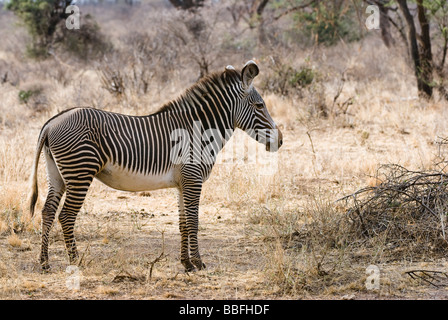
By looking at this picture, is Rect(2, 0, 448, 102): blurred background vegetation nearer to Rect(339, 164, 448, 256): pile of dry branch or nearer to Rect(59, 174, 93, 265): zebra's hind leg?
Rect(339, 164, 448, 256): pile of dry branch

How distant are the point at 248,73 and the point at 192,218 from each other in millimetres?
1366

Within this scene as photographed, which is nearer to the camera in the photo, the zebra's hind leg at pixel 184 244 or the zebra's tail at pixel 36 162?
the zebra's tail at pixel 36 162

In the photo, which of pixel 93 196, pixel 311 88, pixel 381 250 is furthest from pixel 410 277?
pixel 311 88

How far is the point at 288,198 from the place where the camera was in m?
7.34

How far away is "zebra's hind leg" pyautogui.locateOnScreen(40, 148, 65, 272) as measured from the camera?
489 centimetres

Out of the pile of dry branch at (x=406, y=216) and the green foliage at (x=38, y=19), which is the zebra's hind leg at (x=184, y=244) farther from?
the green foliage at (x=38, y=19)

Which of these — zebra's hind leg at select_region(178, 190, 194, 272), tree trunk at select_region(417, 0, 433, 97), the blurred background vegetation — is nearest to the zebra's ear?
zebra's hind leg at select_region(178, 190, 194, 272)

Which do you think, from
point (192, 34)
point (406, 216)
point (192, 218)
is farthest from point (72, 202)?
point (192, 34)

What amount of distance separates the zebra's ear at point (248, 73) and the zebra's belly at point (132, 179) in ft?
3.34

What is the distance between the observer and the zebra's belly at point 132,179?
189 inches

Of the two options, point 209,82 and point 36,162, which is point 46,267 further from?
point 209,82

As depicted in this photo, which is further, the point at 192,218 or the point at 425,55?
the point at 425,55

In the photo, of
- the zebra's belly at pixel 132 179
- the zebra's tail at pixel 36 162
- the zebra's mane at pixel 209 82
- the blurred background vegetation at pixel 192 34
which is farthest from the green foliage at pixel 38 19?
the zebra's belly at pixel 132 179

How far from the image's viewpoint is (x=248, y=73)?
5016mm
